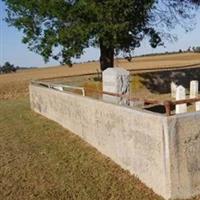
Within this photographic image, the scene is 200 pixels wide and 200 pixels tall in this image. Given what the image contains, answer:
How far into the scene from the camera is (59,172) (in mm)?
8602

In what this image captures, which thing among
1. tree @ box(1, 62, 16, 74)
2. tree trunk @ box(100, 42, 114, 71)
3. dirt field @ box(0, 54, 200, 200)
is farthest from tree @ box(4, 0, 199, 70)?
tree @ box(1, 62, 16, 74)

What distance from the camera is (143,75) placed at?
22.6 m

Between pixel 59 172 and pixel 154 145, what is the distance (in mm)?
2254

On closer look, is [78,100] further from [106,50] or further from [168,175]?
[106,50]

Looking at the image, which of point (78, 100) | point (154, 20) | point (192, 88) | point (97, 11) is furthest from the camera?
point (154, 20)

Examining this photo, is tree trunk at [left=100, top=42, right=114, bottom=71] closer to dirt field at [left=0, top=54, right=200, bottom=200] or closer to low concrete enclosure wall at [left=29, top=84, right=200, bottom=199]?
dirt field at [left=0, top=54, right=200, bottom=200]

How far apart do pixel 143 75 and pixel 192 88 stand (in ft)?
20.5

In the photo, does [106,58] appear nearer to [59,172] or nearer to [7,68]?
[59,172]

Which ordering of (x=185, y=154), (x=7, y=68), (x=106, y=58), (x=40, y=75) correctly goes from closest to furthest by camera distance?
(x=185, y=154) → (x=106, y=58) → (x=40, y=75) → (x=7, y=68)

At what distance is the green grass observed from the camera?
7406 millimetres

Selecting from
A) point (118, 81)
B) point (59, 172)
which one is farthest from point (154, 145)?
point (118, 81)

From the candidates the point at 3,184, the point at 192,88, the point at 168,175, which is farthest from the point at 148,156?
the point at 192,88

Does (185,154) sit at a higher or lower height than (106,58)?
lower

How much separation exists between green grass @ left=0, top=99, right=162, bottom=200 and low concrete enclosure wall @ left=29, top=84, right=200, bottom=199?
0.24 meters
